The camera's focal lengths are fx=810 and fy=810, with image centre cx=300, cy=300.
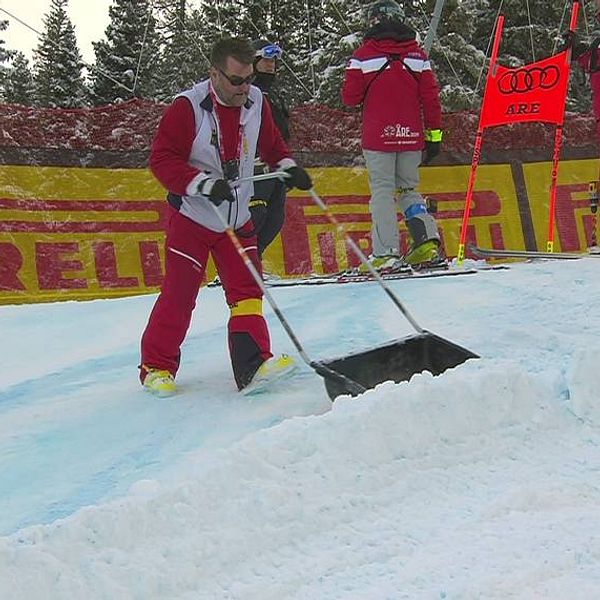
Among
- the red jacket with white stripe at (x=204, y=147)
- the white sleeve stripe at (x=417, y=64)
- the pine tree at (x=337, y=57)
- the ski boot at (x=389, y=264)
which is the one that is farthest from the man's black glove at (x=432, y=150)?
the pine tree at (x=337, y=57)

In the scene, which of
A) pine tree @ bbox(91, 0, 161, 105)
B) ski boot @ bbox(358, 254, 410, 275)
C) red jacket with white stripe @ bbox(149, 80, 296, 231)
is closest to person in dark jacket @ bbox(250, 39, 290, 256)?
ski boot @ bbox(358, 254, 410, 275)

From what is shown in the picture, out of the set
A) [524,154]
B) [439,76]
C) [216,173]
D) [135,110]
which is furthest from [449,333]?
[439,76]

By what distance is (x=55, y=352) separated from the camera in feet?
15.7

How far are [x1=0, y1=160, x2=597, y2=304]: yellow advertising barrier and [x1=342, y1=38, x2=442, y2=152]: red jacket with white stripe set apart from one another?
2.76m

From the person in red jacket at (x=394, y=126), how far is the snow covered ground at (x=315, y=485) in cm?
221

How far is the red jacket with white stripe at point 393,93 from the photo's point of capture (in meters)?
6.14

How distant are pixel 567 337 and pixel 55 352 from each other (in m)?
2.87

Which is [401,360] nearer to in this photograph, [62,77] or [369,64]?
[369,64]

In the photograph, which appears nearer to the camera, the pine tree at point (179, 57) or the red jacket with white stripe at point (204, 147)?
the red jacket with white stripe at point (204, 147)

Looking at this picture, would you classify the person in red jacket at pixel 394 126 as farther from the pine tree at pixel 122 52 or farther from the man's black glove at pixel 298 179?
the pine tree at pixel 122 52

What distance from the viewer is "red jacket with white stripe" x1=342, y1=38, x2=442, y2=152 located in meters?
6.14

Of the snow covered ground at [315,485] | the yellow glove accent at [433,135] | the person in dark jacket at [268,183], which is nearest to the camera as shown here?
the snow covered ground at [315,485]

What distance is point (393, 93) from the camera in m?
6.21

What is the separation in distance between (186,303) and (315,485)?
5.21ft
